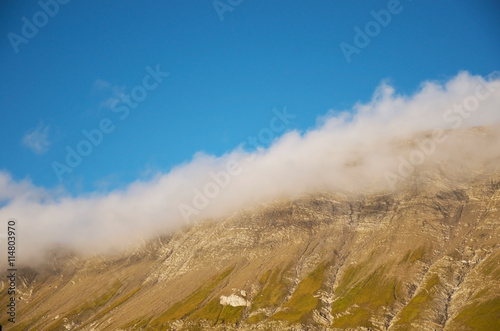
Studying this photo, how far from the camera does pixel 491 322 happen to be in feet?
656
